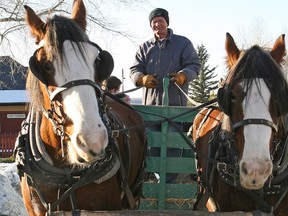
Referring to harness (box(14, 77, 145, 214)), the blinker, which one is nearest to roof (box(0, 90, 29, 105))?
harness (box(14, 77, 145, 214))

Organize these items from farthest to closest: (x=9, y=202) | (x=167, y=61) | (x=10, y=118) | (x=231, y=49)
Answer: (x=10, y=118) → (x=9, y=202) → (x=167, y=61) → (x=231, y=49)

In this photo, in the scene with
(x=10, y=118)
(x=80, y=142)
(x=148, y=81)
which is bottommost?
(x=10, y=118)

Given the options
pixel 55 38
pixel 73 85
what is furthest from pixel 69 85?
pixel 55 38

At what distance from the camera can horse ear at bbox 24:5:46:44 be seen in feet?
11.1

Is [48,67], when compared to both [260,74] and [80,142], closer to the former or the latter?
→ [80,142]

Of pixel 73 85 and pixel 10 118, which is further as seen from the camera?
pixel 10 118

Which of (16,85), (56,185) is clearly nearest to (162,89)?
A: (56,185)

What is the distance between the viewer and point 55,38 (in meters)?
3.13

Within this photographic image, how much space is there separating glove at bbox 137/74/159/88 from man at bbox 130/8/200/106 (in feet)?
0.41

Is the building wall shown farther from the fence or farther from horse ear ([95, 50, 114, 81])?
horse ear ([95, 50, 114, 81])

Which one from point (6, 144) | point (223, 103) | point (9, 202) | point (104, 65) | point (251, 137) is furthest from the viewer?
point (6, 144)

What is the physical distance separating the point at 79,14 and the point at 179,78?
1830 millimetres

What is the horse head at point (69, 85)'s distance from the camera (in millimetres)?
2889

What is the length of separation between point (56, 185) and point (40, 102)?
0.59 meters
